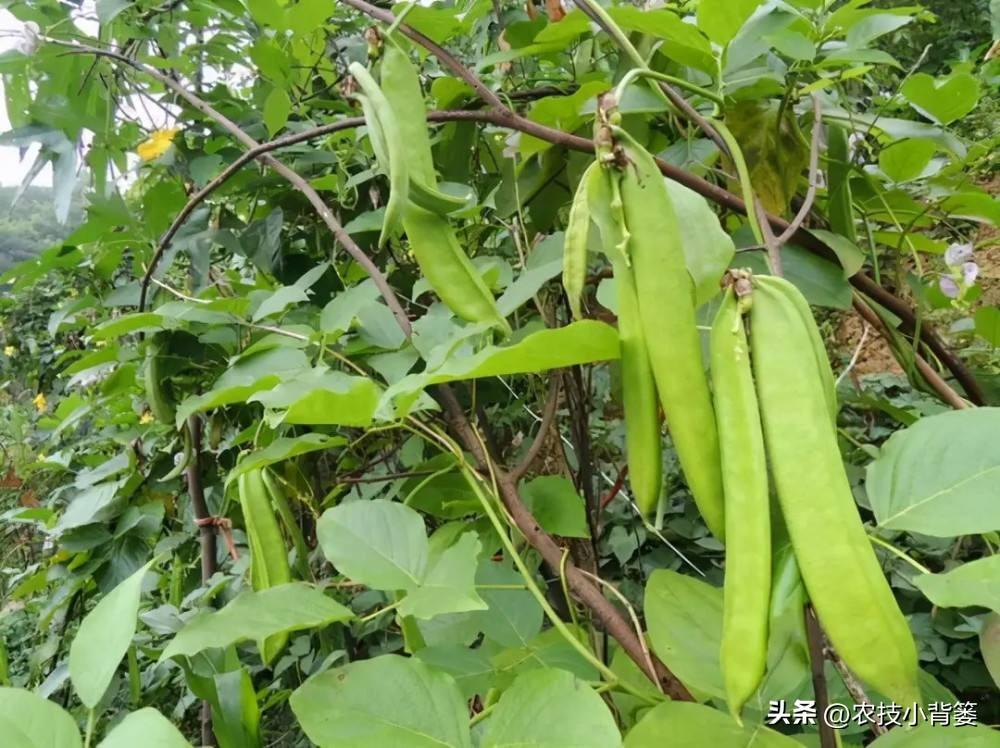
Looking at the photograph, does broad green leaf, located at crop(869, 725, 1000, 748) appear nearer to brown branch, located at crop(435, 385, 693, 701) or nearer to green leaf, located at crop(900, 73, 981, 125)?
brown branch, located at crop(435, 385, 693, 701)

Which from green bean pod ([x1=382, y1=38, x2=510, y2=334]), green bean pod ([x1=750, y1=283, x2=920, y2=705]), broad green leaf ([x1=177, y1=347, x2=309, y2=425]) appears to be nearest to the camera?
green bean pod ([x1=750, y1=283, x2=920, y2=705])

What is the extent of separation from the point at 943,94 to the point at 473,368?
0.61 metres

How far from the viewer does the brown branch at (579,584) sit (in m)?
0.49

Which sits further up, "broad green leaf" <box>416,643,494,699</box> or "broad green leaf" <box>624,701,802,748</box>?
"broad green leaf" <box>624,701,802,748</box>

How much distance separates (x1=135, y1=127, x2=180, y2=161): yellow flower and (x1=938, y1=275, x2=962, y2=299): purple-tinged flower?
44.0 inches

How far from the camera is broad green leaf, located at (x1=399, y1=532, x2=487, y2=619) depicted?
16.0 inches

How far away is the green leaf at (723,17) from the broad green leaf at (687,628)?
1.36ft

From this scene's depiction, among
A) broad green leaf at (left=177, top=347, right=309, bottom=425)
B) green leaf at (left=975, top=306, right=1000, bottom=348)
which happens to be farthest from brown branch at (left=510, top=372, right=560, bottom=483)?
green leaf at (left=975, top=306, right=1000, bottom=348)

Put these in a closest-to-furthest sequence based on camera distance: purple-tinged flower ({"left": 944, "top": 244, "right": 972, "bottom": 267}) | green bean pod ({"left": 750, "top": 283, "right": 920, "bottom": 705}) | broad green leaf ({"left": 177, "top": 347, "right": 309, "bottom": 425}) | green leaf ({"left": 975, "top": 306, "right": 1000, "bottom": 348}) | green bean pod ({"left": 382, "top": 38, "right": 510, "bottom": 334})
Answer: green bean pod ({"left": 750, "top": 283, "right": 920, "bottom": 705}), green bean pod ({"left": 382, "top": 38, "right": 510, "bottom": 334}), broad green leaf ({"left": 177, "top": 347, "right": 309, "bottom": 425}), green leaf ({"left": 975, "top": 306, "right": 1000, "bottom": 348}), purple-tinged flower ({"left": 944, "top": 244, "right": 972, "bottom": 267})

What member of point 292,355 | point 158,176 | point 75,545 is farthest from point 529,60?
point 75,545

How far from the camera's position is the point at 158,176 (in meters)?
1.29

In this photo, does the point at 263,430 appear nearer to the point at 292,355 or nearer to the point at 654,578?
the point at 292,355

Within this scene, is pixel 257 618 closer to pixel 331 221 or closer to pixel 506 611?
pixel 506 611

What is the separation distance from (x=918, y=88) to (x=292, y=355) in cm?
65
